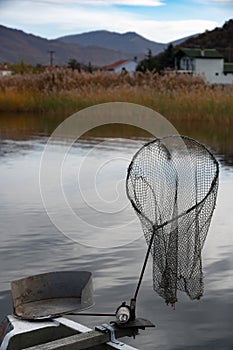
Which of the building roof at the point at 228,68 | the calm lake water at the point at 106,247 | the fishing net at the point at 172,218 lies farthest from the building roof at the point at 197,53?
the fishing net at the point at 172,218

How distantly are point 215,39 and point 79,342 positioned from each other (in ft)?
290

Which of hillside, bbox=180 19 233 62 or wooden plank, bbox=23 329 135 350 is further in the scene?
hillside, bbox=180 19 233 62

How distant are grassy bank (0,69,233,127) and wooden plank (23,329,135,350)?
17394 mm

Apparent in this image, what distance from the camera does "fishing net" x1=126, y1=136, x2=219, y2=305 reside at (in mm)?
5605

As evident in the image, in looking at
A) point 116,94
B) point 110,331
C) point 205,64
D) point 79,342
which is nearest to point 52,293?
point 110,331

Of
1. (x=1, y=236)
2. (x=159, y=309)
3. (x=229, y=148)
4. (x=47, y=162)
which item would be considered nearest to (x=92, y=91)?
(x=229, y=148)

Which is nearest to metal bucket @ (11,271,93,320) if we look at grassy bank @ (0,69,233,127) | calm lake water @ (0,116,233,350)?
calm lake water @ (0,116,233,350)

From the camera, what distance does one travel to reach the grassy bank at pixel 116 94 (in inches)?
869

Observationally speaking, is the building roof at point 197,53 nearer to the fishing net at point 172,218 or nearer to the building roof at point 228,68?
the building roof at point 228,68

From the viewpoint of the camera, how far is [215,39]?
90.8 metres

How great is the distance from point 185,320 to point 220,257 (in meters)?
1.83

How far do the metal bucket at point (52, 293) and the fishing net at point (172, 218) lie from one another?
0.52 metres

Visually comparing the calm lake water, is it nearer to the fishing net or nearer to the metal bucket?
the fishing net

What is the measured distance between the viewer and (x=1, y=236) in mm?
8406
